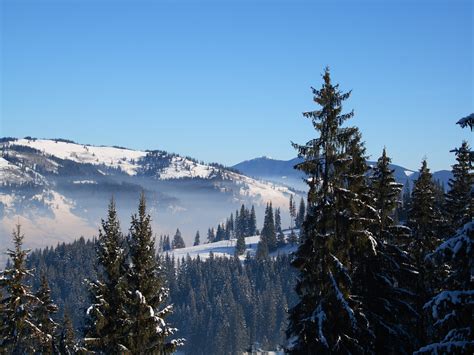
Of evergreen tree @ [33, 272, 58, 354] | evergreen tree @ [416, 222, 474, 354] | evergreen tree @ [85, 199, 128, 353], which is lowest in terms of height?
evergreen tree @ [33, 272, 58, 354]

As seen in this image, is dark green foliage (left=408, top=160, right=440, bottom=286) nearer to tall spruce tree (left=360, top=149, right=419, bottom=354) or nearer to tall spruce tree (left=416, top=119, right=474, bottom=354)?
tall spruce tree (left=360, top=149, right=419, bottom=354)

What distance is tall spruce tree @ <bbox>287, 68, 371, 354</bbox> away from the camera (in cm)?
2150

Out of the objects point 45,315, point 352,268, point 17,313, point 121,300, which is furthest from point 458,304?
point 45,315

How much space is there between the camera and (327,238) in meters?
21.6

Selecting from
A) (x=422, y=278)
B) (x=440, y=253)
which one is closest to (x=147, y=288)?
(x=422, y=278)

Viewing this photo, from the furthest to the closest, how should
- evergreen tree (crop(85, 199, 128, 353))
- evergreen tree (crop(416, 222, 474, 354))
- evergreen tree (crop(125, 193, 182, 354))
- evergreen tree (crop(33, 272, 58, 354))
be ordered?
evergreen tree (crop(33, 272, 58, 354)) → evergreen tree (crop(85, 199, 128, 353)) → evergreen tree (crop(125, 193, 182, 354)) → evergreen tree (crop(416, 222, 474, 354))

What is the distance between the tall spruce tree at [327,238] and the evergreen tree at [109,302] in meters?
9.39

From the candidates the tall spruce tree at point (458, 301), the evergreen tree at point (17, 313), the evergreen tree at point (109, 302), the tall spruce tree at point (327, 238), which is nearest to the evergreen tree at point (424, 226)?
the tall spruce tree at point (327, 238)

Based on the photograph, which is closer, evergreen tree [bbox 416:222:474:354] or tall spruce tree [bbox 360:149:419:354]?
evergreen tree [bbox 416:222:474:354]

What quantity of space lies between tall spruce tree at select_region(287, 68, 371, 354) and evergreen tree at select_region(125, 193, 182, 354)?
7762 mm

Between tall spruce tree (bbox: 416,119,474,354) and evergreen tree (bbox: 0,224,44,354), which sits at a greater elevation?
tall spruce tree (bbox: 416,119,474,354)

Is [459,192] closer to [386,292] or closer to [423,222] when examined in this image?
[423,222]

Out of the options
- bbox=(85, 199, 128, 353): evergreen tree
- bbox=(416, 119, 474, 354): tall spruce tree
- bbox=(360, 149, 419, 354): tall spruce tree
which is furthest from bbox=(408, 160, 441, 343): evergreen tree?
bbox=(416, 119, 474, 354): tall spruce tree

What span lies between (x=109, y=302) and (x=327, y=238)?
39.9 ft
